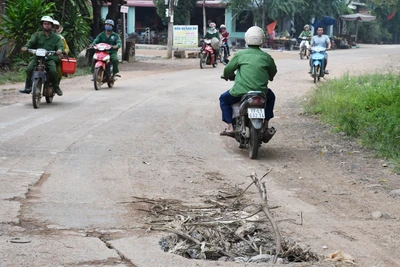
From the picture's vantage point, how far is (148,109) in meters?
13.6

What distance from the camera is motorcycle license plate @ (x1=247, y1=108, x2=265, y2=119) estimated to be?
9.05 m

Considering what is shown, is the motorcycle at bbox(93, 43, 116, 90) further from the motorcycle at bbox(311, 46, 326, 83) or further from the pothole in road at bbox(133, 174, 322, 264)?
the pothole in road at bbox(133, 174, 322, 264)

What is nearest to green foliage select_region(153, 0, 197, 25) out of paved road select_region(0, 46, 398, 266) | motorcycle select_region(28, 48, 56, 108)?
paved road select_region(0, 46, 398, 266)

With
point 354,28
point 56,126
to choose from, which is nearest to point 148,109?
point 56,126

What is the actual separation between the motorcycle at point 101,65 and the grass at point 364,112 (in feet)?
16.1

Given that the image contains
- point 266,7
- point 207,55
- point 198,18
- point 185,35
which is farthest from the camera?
point 198,18

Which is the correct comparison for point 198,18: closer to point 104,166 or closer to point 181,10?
point 181,10

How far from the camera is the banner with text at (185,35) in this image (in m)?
41.2

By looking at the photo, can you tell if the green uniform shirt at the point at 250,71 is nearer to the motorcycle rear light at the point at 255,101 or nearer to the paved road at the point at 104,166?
the motorcycle rear light at the point at 255,101

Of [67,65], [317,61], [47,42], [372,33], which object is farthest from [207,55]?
[372,33]

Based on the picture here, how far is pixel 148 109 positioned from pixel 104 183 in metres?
6.52

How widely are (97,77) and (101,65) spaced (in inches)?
12.8

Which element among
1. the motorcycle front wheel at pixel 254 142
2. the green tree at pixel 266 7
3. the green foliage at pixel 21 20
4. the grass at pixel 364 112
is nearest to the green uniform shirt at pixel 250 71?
the motorcycle front wheel at pixel 254 142

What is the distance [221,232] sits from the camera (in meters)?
5.43
